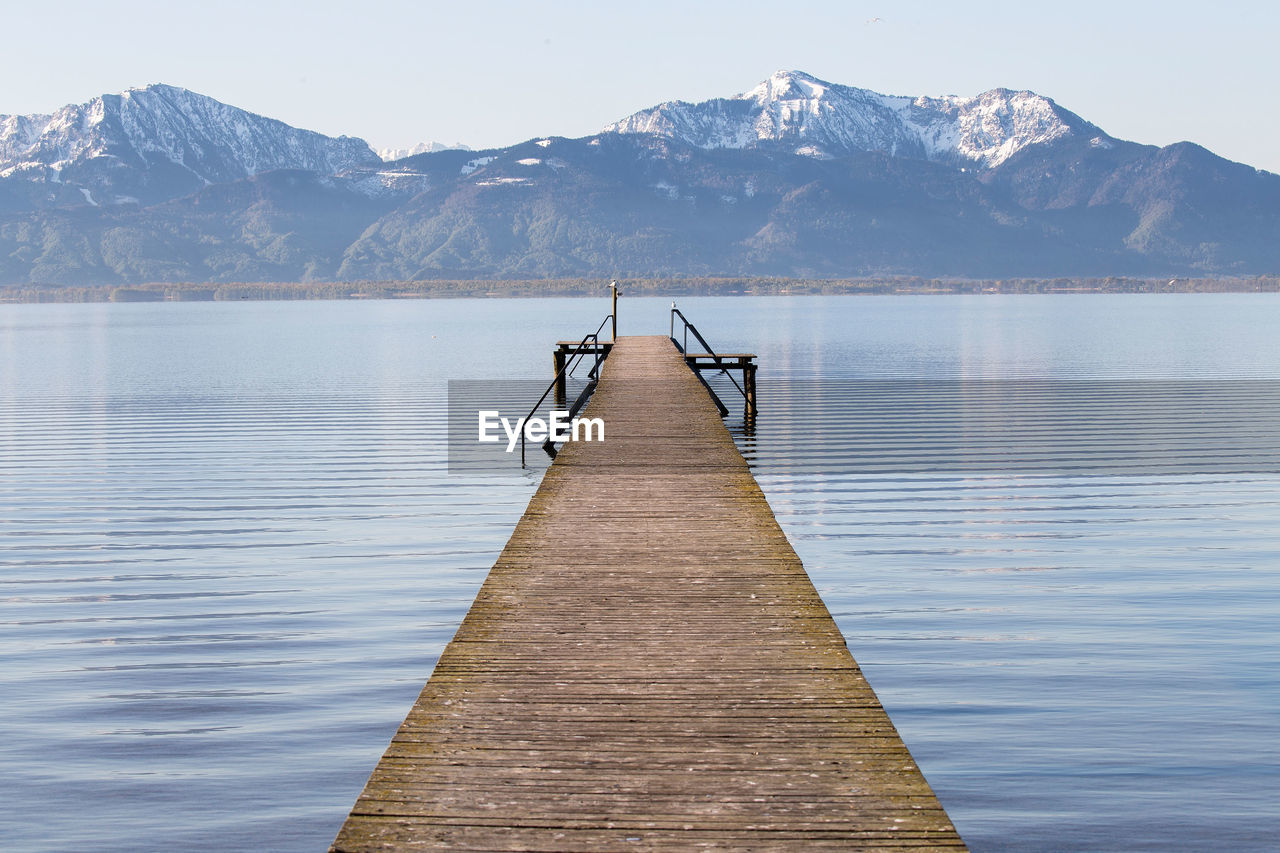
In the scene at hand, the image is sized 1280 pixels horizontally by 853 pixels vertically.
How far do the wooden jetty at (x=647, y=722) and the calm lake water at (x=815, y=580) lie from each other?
63.8 inches

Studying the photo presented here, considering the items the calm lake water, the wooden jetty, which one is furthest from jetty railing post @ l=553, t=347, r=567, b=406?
the wooden jetty

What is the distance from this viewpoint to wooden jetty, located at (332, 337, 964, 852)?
6.36 meters

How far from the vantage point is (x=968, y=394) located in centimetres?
4494

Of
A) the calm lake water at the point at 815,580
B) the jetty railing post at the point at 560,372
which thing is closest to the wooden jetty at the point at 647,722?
the calm lake water at the point at 815,580

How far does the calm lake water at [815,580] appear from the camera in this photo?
948 cm

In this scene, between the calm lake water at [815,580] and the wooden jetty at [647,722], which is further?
the calm lake water at [815,580]

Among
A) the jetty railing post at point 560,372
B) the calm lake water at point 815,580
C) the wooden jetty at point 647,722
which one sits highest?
the jetty railing post at point 560,372

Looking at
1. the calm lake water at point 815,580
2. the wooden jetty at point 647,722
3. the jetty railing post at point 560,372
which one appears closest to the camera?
the wooden jetty at point 647,722

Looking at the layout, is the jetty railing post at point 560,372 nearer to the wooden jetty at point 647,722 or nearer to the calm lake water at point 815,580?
the calm lake water at point 815,580

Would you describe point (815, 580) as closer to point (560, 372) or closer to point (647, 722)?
point (647, 722)

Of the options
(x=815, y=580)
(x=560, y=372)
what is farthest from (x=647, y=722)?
(x=560, y=372)

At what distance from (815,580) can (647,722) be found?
8.87 meters

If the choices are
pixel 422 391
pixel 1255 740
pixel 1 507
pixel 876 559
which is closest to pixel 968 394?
pixel 422 391

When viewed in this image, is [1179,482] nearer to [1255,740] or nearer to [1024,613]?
[1024,613]
